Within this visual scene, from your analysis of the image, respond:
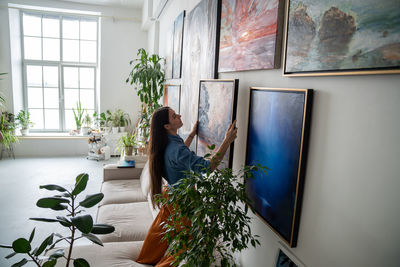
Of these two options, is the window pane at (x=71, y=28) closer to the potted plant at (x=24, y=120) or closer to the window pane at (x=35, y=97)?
the window pane at (x=35, y=97)

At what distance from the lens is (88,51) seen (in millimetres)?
7969

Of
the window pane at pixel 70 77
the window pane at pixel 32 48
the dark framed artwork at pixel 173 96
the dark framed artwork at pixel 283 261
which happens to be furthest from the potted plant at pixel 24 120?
the dark framed artwork at pixel 283 261

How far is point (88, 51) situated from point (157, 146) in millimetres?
6824

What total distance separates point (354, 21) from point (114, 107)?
24.6 feet

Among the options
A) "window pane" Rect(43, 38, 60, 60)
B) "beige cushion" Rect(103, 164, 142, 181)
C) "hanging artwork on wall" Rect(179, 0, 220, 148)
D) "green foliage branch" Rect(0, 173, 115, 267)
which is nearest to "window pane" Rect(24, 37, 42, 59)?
"window pane" Rect(43, 38, 60, 60)

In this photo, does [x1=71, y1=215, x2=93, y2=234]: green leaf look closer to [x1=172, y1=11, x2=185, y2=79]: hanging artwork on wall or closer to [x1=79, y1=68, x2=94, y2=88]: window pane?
[x1=172, y1=11, x2=185, y2=79]: hanging artwork on wall

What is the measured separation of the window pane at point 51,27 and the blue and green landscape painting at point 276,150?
765cm

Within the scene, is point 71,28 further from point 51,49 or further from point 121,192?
point 121,192

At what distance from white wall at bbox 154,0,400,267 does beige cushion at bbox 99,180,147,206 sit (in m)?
2.58

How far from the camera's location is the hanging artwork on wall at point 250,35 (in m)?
1.50

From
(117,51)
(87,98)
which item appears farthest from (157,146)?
(87,98)

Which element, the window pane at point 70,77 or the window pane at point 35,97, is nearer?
the window pane at point 35,97

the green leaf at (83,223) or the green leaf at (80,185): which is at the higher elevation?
the green leaf at (80,185)

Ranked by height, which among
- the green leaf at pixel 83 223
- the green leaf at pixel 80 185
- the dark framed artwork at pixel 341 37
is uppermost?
the dark framed artwork at pixel 341 37
